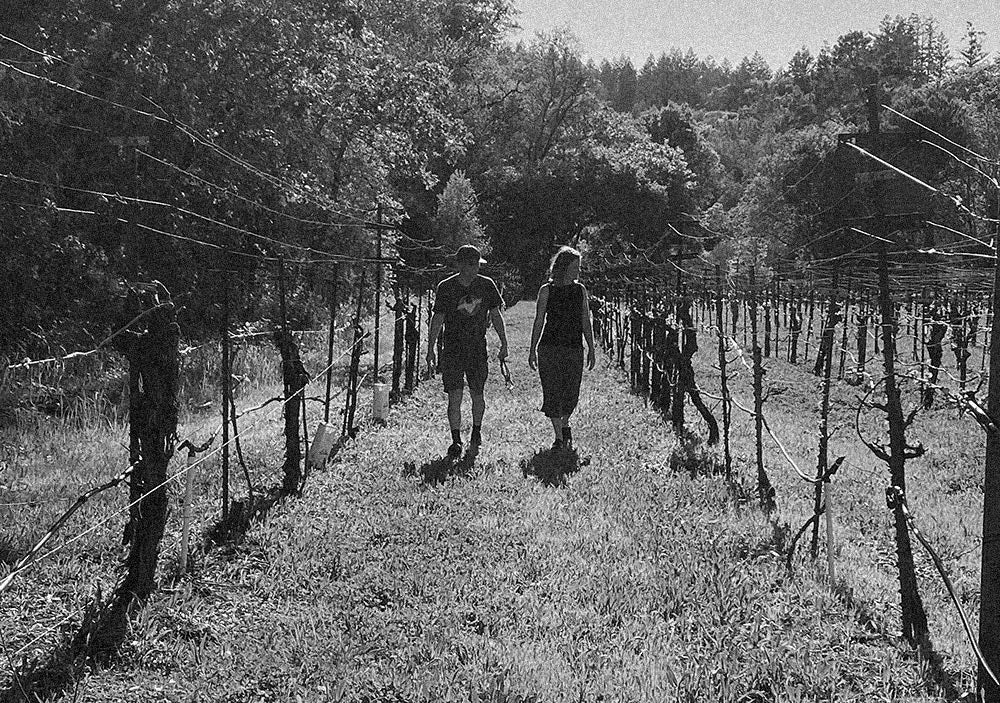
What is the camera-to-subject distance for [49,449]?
9305 millimetres

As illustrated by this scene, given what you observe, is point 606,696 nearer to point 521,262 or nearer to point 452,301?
point 452,301

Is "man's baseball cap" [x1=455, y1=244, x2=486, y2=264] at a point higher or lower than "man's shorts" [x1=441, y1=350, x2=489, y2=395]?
A: higher

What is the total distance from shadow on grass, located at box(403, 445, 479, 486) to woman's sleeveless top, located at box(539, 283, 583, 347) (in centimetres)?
121

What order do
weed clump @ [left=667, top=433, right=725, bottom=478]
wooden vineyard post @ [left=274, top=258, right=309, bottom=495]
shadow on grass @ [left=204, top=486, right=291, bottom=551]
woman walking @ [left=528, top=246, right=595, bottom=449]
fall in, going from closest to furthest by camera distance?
shadow on grass @ [left=204, top=486, right=291, bottom=551] → wooden vineyard post @ [left=274, top=258, right=309, bottom=495] → weed clump @ [left=667, top=433, right=725, bottom=478] → woman walking @ [left=528, top=246, right=595, bottom=449]

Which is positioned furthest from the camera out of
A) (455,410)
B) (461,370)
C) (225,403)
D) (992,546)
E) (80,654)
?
(461,370)

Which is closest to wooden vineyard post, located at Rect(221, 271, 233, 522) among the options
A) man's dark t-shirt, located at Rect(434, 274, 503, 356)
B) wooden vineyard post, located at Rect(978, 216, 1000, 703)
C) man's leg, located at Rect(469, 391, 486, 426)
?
man's dark t-shirt, located at Rect(434, 274, 503, 356)

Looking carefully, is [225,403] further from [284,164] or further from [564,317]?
[284,164]

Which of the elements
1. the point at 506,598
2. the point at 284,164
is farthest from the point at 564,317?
the point at 284,164

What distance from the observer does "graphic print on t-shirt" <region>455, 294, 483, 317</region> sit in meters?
7.67

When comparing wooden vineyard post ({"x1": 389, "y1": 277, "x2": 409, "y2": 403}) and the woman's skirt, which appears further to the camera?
wooden vineyard post ({"x1": 389, "y1": 277, "x2": 409, "y2": 403})

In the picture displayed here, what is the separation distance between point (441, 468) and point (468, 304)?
58.6 inches

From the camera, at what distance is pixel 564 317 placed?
7.71 m

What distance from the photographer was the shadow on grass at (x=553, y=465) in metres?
6.84

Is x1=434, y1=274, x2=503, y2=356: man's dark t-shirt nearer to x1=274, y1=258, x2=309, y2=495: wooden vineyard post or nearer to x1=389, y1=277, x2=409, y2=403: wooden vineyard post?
x1=274, y1=258, x2=309, y2=495: wooden vineyard post
